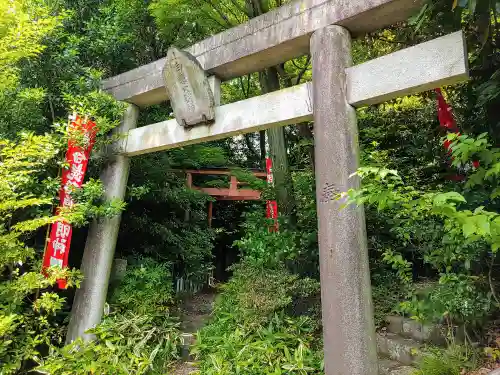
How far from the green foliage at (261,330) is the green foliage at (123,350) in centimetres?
48

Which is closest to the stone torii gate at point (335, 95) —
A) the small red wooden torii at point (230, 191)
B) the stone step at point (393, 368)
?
the stone step at point (393, 368)

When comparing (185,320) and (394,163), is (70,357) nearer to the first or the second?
(185,320)

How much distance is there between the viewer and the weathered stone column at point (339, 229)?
3033 millimetres

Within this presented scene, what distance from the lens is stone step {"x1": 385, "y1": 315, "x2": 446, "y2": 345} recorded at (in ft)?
12.3

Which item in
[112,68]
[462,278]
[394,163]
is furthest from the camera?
[112,68]

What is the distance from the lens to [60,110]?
5.25 meters

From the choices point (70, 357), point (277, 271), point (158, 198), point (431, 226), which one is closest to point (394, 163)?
point (431, 226)

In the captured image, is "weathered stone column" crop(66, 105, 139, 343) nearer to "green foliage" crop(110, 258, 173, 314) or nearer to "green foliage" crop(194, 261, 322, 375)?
"green foliage" crop(110, 258, 173, 314)

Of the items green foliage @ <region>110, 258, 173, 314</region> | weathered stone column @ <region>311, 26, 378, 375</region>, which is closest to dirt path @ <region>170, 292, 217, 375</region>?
green foliage @ <region>110, 258, 173, 314</region>

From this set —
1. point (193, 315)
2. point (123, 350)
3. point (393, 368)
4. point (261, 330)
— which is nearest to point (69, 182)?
point (123, 350)

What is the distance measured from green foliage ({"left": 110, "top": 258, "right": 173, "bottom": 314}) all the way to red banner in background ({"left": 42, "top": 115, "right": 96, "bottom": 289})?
1.04m

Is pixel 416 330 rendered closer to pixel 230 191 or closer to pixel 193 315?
pixel 193 315

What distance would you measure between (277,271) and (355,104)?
2663mm

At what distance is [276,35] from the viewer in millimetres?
3895
